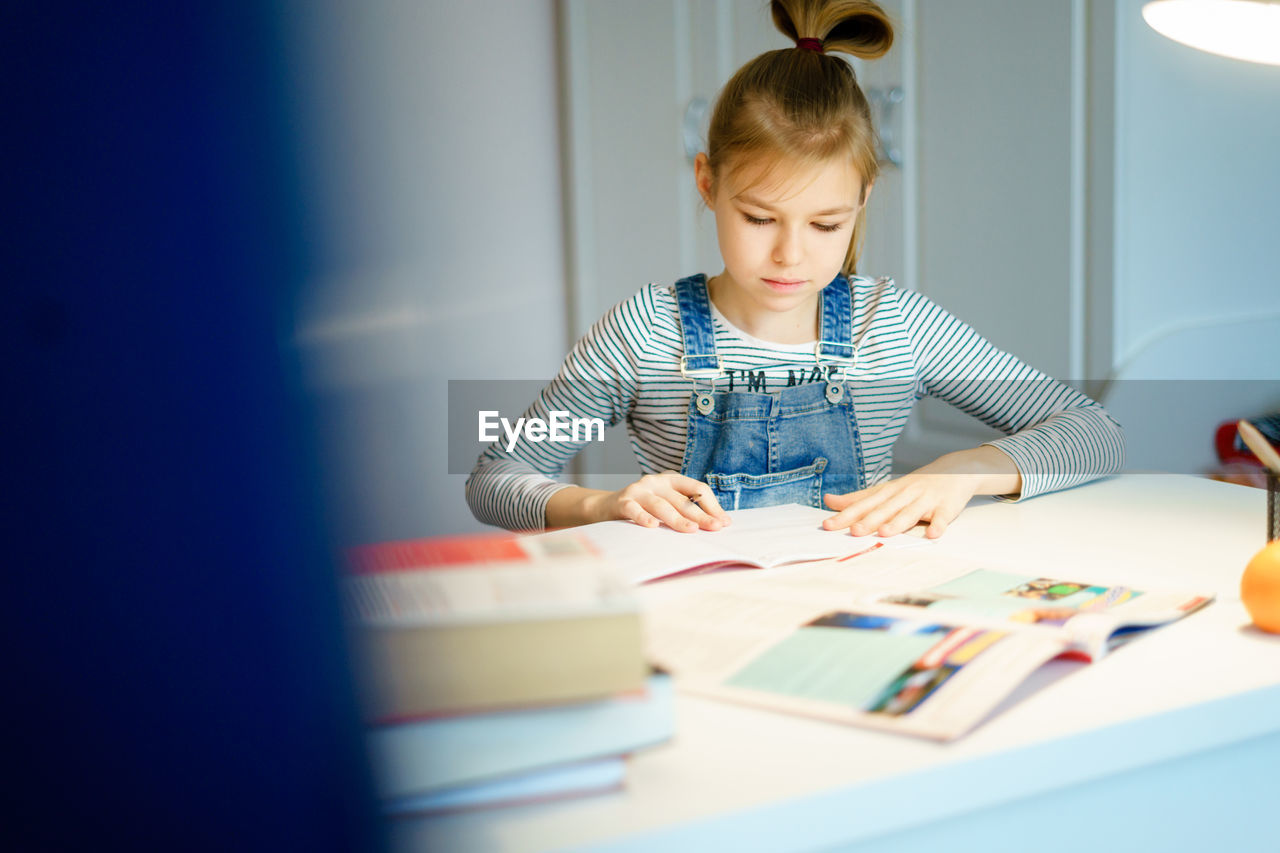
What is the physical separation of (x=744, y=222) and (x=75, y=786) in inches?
38.7

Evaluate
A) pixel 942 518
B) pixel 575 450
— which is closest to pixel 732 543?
pixel 942 518

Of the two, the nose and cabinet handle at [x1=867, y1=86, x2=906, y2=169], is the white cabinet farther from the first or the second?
the nose

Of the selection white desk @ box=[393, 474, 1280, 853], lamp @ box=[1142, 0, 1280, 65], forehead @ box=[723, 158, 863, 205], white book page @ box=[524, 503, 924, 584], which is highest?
lamp @ box=[1142, 0, 1280, 65]

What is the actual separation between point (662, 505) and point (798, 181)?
39 centimetres

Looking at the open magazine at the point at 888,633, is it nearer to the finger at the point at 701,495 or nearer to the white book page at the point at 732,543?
the white book page at the point at 732,543

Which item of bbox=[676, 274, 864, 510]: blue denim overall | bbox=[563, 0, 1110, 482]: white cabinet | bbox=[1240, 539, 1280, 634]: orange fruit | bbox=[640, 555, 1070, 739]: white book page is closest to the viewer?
bbox=[640, 555, 1070, 739]: white book page

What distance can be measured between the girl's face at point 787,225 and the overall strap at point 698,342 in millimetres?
92

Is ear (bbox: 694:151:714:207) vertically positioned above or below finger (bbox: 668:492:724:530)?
above

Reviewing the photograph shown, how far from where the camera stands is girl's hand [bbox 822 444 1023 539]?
85 centimetres

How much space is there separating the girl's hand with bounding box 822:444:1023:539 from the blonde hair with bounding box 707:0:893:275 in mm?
340

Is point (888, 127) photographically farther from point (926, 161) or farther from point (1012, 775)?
point (1012, 775)

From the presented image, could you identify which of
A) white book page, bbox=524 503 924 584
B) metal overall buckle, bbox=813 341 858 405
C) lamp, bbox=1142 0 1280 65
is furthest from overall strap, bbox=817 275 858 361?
lamp, bbox=1142 0 1280 65

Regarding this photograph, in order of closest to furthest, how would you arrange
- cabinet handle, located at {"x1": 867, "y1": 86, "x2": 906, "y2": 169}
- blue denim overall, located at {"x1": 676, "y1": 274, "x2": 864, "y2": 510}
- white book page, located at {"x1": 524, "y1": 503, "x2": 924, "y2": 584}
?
white book page, located at {"x1": 524, "y1": 503, "x2": 924, "y2": 584}
blue denim overall, located at {"x1": 676, "y1": 274, "x2": 864, "y2": 510}
cabinet handle, located at {"x1": 867, "y1": 86, "x2": 906, "y2": 169}

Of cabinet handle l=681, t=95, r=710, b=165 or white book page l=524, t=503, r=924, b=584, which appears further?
cabinet handle l=681, t=95, r=710, b=165
